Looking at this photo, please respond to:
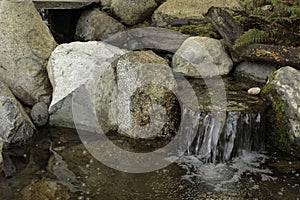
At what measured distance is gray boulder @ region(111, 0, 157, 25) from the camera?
923 cm

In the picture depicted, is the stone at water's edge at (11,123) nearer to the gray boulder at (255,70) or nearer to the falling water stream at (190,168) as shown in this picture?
the falling water stream at (190,168)

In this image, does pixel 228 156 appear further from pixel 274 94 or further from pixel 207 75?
pixel 207 75

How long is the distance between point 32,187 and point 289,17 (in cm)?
463

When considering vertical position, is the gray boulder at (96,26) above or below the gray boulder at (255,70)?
above

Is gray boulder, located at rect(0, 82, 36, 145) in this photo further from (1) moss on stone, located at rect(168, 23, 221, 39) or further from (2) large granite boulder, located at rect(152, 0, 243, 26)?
(2) large granite boulder, located at rect(152, 0, 243, 26)

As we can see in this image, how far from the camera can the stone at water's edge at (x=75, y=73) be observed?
6438 mm

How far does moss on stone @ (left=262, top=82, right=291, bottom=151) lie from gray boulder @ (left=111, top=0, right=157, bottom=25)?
3903 millimetres

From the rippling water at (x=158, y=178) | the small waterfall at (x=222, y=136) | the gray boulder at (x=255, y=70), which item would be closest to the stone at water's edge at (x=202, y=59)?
the gray boulder at (x=255, y=70)

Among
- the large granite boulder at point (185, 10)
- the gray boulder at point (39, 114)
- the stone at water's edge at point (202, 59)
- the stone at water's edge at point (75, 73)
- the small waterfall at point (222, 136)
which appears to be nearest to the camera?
the small waterfall at point (222, 136)

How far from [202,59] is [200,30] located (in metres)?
1.18

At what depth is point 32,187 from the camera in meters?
5.01

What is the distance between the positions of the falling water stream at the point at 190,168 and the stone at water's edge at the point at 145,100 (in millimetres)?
194

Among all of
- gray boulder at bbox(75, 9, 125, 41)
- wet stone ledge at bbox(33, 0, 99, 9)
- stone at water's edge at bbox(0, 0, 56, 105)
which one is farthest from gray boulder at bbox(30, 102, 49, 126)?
wet stone ledge at bbox(33, 0, 99, 9)

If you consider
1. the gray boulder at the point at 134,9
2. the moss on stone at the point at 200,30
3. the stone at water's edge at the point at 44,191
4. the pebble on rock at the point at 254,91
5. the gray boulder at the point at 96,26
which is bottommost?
the stone at water's edge at the point at 44,191
